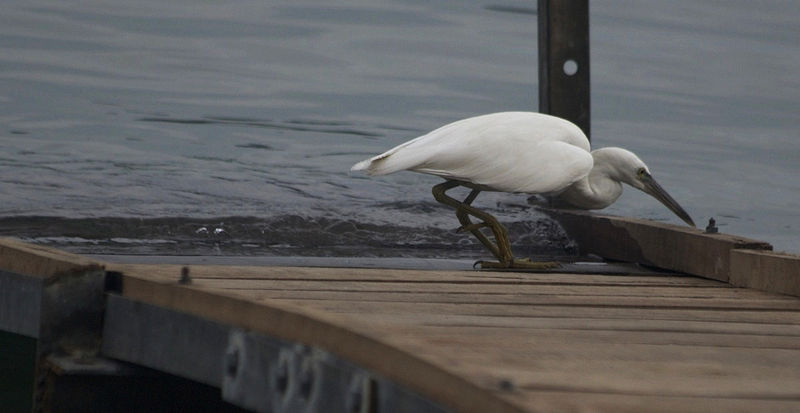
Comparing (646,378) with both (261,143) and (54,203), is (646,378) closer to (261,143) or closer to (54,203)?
(54,203)

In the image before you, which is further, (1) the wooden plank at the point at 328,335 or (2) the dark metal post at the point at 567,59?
(2) the dark metal post at the point at 567,59

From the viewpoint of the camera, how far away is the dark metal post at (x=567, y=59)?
6992mm

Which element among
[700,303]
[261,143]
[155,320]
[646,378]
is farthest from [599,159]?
[261,143]

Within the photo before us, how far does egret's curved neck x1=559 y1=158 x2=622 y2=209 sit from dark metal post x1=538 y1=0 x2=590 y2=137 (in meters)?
1.21

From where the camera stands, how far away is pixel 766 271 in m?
4.04

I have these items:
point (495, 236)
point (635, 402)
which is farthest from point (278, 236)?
point (635, 402)

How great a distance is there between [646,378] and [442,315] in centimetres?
79

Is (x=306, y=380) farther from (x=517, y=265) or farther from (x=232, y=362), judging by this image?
Result: (x=517, y=265)

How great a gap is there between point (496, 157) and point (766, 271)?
1.17m

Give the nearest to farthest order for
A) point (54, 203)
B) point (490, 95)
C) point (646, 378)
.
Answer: point (646, 378) → point (54, 203) → point (490, 95)

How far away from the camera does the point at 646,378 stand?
90.3 inches

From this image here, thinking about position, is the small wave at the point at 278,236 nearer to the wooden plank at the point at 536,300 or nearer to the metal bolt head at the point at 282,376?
the wooden plank at the point at 536,300

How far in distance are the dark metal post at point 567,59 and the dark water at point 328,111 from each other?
0.59m

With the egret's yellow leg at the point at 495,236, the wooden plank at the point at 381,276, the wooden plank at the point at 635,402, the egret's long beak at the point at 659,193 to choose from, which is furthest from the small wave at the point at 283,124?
the wooden plank at the point at 635,402
